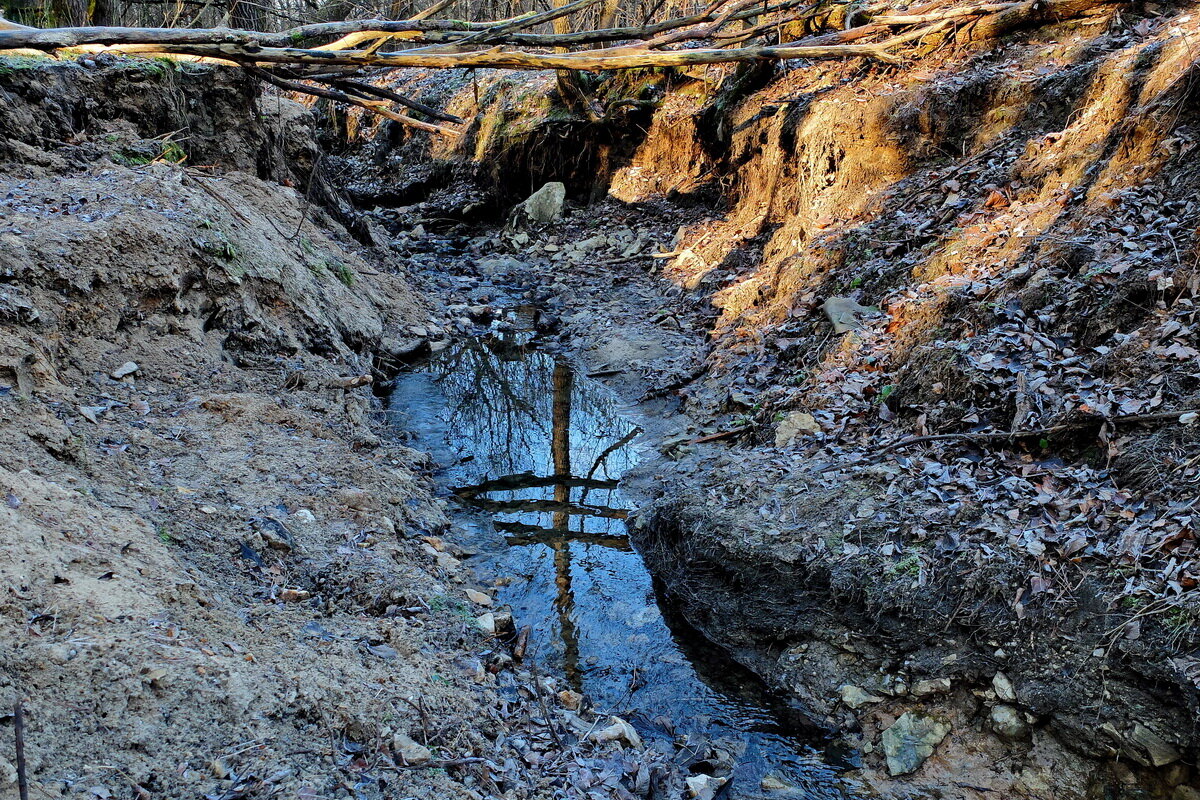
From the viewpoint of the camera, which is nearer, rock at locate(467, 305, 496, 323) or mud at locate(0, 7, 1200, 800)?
mud at locate(0, 7, 1200, 800)

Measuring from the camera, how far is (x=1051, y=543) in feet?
13.3

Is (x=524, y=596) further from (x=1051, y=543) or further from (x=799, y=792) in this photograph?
(x=1051, y=543)

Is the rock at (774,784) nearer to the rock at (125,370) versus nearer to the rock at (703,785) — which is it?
the rock at (703,785)

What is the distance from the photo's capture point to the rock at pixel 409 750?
3.11 metres

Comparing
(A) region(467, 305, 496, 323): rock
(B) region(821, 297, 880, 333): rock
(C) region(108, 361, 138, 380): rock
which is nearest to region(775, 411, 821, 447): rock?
(B) region(821, 297, 880, 333): rock

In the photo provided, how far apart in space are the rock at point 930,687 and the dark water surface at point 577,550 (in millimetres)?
626

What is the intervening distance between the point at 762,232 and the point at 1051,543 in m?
7.24

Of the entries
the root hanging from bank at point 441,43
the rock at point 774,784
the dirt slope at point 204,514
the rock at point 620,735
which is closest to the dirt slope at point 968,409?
the root hanging from bank at point 441,43

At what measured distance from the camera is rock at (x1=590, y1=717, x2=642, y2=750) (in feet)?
12.5

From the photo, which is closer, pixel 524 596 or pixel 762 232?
pixel 524 596

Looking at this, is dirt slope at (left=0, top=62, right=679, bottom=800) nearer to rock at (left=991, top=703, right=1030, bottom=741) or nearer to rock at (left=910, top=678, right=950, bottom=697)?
rock at (left=910, top=678, right=950, bottom=697)

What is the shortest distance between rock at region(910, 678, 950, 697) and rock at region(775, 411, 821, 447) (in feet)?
7.61

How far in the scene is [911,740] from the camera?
12.8ft

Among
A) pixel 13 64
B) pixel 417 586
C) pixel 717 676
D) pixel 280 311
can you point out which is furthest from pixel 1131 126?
pixel 13 64
